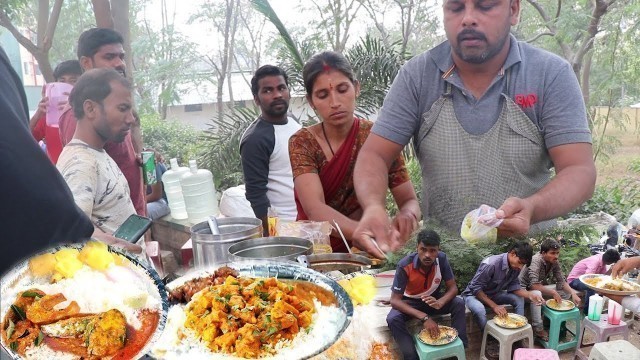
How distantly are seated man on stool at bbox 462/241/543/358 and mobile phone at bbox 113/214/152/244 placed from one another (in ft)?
2.41

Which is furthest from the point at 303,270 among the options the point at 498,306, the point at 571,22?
the point at 571,22

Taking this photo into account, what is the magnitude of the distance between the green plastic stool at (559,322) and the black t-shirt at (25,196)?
3.01 ft

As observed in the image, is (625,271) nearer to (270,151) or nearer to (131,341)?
(131,341)

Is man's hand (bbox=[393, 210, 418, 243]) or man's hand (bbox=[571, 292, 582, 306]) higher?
man's hand (bbox=[393, 210, 418, 243])

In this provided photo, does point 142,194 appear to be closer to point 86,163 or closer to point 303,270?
point 86,163

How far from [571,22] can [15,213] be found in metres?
5.60

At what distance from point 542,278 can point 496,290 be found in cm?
9

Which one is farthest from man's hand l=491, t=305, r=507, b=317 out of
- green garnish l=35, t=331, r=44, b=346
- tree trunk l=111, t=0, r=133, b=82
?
tree trunk l=111, t=0, r=133, b=82

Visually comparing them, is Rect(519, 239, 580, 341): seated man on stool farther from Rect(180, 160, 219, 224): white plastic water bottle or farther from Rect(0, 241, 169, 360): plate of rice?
Rect(180, 160, 219, 224): white plastic water bottle

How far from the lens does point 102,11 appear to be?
2.34 meters

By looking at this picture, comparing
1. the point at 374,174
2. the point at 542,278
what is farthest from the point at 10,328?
the point at 374,174

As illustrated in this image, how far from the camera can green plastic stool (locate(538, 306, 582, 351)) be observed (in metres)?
0.93

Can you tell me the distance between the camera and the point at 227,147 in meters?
5.07

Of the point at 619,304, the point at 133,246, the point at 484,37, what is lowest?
the point at 619,304
